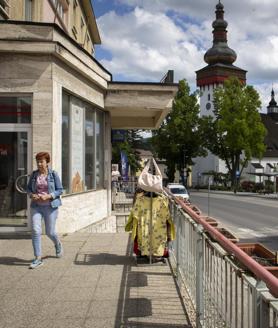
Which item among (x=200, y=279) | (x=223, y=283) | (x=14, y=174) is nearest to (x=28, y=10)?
(x=14, y=174)

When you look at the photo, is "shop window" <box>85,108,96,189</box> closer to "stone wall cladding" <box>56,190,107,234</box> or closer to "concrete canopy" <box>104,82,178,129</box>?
"stone wall cladding" <box>56,190,107,234</box>

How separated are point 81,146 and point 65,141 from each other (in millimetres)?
1147

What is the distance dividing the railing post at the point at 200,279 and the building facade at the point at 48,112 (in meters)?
5.47

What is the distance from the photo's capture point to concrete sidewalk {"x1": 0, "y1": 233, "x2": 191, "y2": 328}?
4.73 m

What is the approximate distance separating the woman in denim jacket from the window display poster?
379 cm

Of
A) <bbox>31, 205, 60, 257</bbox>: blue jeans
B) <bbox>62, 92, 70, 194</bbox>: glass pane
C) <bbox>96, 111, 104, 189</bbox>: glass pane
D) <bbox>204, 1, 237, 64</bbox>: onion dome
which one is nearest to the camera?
<bbox>31, 205, 60, 257</bbox>: blue jeans

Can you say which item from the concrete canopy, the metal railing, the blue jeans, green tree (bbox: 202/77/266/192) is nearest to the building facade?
the concrete canopy

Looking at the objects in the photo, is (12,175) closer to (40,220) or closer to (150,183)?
(40,220)

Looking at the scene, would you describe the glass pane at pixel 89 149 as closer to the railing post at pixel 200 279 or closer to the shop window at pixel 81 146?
the shop window at pixel 81 146

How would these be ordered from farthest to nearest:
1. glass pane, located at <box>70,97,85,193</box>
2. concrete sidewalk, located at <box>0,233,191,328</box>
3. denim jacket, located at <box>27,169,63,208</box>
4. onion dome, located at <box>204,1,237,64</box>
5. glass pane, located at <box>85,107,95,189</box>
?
onion dome, located at <box>204,1,237,64</box> → glass pane, located at <box>85,107,95,189</box> → glass pane, located at <box>70,97,85,193</box> → denim jacket, located at <box>27,169,63,208</box> → concrete sidewalk, located at <box>0,233,191,328</box>

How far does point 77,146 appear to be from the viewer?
11.3m

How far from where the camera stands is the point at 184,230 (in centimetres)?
600

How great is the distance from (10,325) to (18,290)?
1188 millimetres

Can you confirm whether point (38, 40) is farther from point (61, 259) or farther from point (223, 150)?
point (223, 150)
